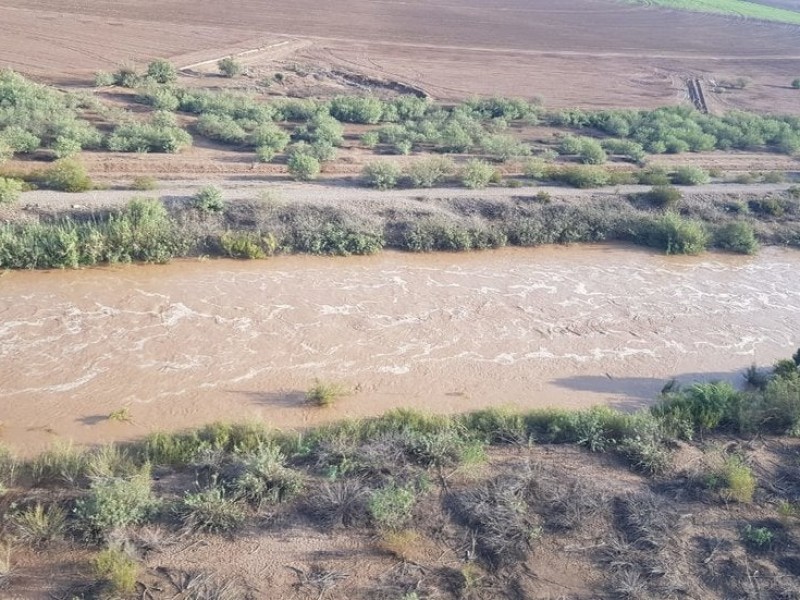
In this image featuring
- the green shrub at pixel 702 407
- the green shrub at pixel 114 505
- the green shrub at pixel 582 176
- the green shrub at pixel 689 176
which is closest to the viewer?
the green shrub at pixel 114 505

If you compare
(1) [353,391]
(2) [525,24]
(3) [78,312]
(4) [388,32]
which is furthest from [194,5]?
(1) [353,391]

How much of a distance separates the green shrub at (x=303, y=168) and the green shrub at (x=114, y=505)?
1379 cm

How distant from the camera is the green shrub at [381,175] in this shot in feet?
71.1

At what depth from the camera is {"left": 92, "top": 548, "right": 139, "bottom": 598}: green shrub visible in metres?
8.21

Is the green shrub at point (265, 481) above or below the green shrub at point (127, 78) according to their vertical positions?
below

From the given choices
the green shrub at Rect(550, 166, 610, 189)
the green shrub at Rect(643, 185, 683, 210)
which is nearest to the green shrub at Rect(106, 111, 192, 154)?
the green shrub at Rect(550, 166, 610, 189)

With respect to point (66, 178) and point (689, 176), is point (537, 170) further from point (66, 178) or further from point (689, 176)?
point (66, 178)

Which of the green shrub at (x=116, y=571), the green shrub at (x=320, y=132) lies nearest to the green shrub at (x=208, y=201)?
the green shrub at (x=320, y=132)

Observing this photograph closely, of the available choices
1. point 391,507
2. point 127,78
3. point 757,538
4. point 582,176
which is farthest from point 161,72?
point 757,538

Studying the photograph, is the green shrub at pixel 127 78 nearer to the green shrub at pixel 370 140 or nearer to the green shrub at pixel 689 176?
the green shrub at pixel 370 140

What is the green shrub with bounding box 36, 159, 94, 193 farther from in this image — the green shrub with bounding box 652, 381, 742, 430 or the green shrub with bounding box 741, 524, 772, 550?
the green shrub with bounding box 741, 524, 772, 550

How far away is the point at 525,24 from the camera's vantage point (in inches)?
2267

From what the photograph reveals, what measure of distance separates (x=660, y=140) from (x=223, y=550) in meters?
27.3

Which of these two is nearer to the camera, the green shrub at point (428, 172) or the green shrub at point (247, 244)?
the green shrub at point (247, 244)
